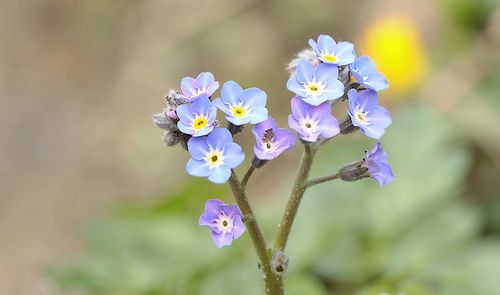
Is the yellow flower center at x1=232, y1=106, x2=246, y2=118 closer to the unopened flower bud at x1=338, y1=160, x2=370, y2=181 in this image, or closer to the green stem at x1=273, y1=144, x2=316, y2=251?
the green stem at x1=273, y1=144, x2=316, y2=251

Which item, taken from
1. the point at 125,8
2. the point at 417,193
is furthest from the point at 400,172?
the point at 125,8

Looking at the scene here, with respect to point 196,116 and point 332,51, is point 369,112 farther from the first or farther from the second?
point 196,116

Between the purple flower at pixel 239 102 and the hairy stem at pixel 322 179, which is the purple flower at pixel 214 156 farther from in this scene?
the hairy stem at pixel 322 179

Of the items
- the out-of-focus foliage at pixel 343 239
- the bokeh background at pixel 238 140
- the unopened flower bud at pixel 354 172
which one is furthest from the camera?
the bokeh background at pixel 238 140

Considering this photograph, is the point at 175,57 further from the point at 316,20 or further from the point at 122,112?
the point at 316,20

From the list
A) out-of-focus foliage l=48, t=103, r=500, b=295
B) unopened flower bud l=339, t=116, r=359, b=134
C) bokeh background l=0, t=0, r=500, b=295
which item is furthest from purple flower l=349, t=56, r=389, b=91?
out-of-focus foliage l=48, t=103, r=500, b=295

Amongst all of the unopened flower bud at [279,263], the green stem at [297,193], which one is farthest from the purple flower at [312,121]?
the unopened flower bud at [279,263]

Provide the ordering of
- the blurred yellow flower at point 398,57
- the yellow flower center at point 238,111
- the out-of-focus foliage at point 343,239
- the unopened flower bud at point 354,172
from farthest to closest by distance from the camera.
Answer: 1. the blurred yellow flower at point 398,57
2. the out-of-focus foliage at point 343,239
3. the unopened flower bud at point 354,172
4. the yellow flower center at point 238,111
